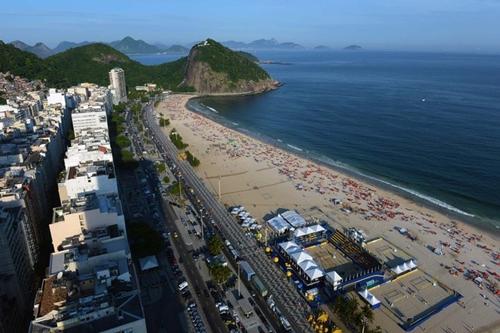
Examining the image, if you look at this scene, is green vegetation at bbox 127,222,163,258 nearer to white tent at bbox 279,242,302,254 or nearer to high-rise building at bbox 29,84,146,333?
high-rise building at bbox 29,84,146,333

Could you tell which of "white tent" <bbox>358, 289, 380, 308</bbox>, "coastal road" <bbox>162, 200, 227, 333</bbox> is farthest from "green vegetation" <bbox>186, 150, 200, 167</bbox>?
"white tent" <bbox>358, 289, 380, 308</bbox>

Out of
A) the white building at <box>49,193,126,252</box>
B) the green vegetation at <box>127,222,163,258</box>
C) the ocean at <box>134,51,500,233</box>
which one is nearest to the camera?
the white building at <box>49,193,126,252</box>

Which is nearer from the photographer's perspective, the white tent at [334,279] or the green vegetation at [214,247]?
the white tent at [334,279]

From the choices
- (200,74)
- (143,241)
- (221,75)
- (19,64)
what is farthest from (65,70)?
(143,241)

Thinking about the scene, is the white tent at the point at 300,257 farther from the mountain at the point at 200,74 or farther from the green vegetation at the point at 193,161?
Answer: the mountain at the point at 200,74

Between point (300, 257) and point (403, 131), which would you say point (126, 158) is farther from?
point (403, 131)

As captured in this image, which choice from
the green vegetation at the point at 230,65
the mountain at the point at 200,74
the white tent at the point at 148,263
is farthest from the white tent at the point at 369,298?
the green vegetation at the point at 230,65
